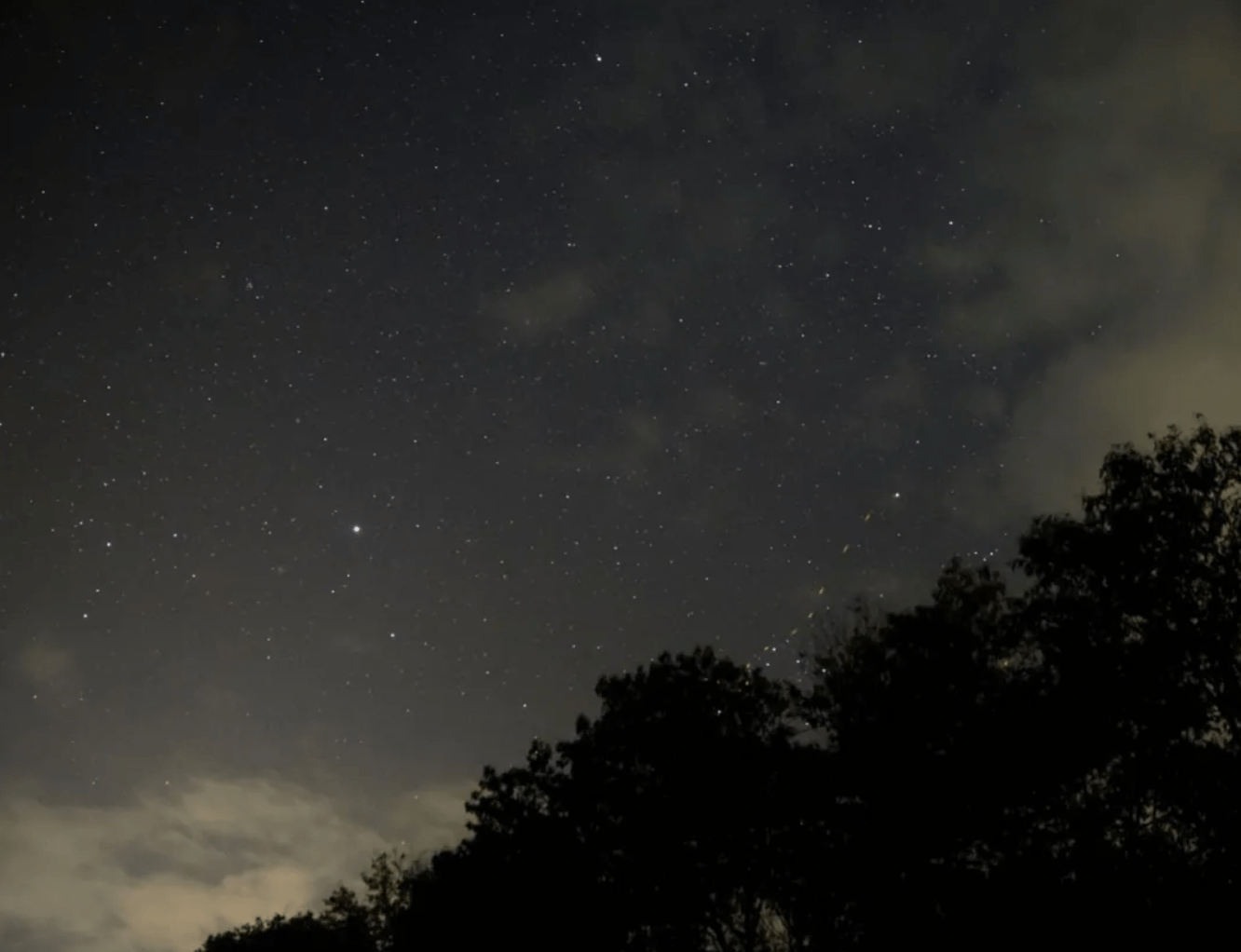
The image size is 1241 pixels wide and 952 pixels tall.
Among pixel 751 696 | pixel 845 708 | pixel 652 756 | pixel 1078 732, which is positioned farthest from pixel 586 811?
pixel 1078 732

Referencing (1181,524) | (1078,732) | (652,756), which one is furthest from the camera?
(652,756)

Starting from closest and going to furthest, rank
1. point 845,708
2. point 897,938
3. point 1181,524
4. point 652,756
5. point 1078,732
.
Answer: point 1181,524 → point 1078,732 → point 897,938 → point 845,708 → point 652,756

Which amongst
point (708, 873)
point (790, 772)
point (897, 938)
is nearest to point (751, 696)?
point (790, 772)

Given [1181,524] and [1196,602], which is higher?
[1181,524]

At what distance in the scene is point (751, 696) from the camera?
103 feet

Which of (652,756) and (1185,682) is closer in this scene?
(1185,682)

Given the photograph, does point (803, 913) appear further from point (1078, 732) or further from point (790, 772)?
point (1078, 732)

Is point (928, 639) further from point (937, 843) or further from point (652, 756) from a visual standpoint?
point (652, 756)

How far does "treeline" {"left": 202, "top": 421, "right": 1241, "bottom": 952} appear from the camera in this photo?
20734 mm

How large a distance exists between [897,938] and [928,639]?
8495 mm

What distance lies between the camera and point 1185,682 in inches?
830

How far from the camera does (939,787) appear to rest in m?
27.3

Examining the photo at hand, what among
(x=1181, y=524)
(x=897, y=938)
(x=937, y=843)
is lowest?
(x=897, y=938)

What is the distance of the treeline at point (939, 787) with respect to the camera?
20.7m
